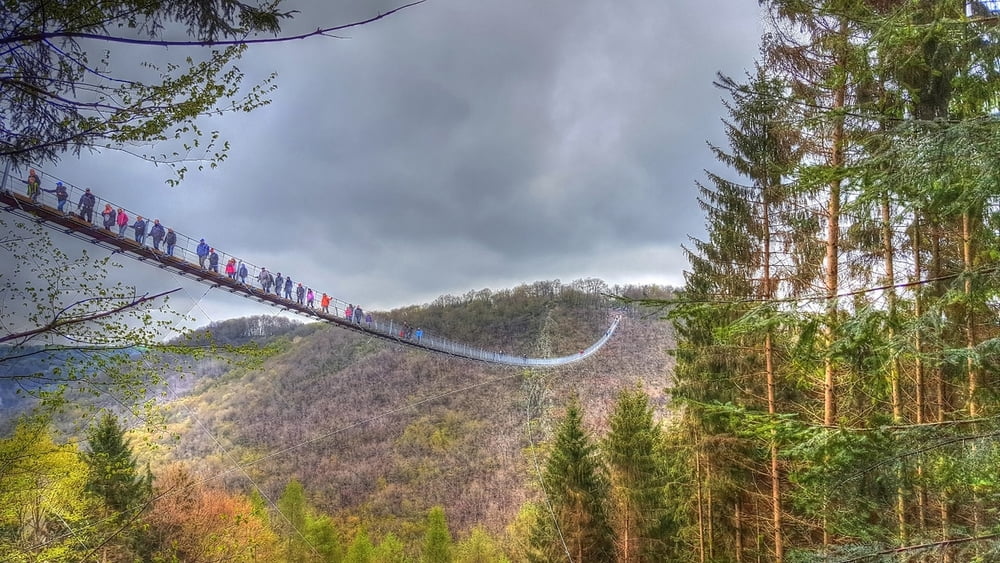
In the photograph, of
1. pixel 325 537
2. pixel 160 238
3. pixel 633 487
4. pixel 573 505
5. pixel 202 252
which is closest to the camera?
pixel 160 238

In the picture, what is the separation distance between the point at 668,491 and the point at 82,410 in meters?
13.7

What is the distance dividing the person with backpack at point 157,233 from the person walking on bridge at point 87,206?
1.45m

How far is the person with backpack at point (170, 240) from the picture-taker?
27.8 ft

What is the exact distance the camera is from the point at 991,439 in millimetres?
2934

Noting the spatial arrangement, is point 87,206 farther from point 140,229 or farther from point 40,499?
point 40,499

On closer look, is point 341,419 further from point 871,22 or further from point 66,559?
point 871,22

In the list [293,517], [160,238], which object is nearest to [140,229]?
[160,238]

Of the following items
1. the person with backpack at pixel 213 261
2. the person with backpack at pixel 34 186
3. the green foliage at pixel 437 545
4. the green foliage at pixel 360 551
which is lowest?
the green foliage at pixel 360 551

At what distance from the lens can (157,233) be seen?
26.6 ft

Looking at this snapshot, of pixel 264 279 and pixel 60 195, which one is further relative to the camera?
pixel 264 279

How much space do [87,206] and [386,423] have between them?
73.2ft

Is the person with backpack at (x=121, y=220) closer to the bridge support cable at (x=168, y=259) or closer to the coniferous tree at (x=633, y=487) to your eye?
the bridge support cable at (x=168, y=259)

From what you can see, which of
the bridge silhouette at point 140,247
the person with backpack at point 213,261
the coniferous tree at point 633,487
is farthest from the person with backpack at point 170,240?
the coniferous tree at point 633,487

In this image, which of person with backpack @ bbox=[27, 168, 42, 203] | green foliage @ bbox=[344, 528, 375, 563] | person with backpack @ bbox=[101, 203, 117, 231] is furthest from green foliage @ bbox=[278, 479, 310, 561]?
person with backpack @ bbox=[27, 168, 42, 203]
